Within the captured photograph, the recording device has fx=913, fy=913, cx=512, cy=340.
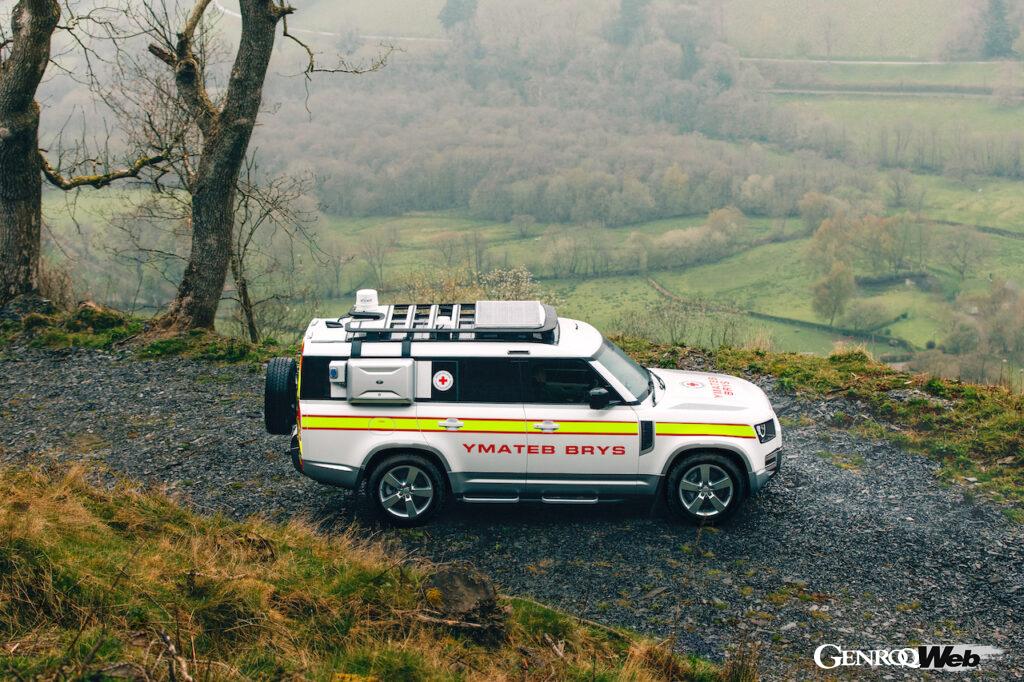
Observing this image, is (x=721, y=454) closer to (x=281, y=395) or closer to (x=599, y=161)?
(x=281, y=395)

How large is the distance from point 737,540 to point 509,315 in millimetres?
3381

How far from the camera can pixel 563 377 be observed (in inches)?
384

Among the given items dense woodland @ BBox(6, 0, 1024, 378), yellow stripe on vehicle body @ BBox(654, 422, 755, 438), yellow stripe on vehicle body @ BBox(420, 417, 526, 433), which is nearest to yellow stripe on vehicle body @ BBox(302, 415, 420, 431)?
yellow stripe on vehicle body @ BBox(420, 417, 526, 433)

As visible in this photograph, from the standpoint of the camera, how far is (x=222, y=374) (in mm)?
15109

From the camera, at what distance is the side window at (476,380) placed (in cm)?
967

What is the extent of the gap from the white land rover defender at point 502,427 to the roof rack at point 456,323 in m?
0.03

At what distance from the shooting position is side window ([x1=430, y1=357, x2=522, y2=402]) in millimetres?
9672

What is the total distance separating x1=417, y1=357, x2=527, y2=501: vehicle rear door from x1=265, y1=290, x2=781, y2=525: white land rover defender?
0.5 inches

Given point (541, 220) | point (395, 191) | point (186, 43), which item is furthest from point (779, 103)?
point (186, 43)

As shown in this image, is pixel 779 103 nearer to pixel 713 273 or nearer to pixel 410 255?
pixel 713 273

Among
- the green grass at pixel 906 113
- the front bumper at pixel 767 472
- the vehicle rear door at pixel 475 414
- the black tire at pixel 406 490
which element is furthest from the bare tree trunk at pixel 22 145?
the green grass at pixel 906 113

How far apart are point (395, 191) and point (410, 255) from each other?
32.5 m

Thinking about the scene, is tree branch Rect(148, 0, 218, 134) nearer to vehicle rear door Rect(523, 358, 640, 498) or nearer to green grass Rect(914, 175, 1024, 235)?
Result: vehicle rear door Rect(523, 358, 640, 498)

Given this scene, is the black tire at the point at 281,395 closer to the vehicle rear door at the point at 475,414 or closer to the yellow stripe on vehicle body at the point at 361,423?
the yellow stripe on vehicle body at the point at 361,423
